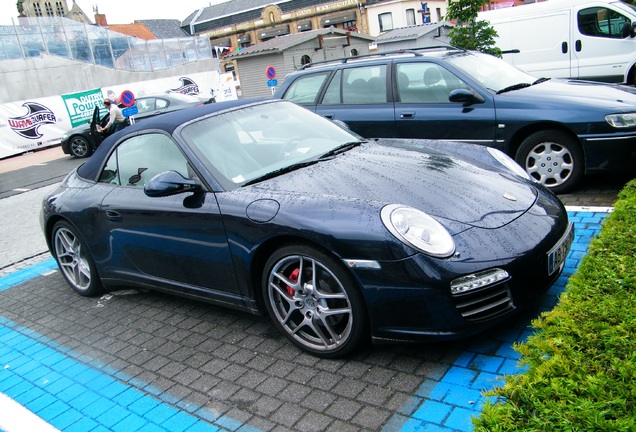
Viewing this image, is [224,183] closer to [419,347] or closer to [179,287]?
[179,287]

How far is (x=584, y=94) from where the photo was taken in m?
5.94

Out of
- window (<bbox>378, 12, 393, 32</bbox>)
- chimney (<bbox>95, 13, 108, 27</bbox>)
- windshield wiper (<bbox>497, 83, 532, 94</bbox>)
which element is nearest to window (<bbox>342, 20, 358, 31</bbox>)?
A: window (<bbox>378, 12, 393, 32</bbox>)

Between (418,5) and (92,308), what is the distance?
209 ft

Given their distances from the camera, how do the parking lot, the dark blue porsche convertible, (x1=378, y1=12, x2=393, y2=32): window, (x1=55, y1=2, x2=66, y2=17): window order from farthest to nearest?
(x1=55, y1=2, x2=66, y2=17): window
(x1=378, y1=12, x2=393, y2=32): window
the dark blue porsche convertible
the parking lot

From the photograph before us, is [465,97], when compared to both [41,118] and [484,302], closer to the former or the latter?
[484,302]

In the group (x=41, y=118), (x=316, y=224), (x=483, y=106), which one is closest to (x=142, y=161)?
(x=316, y=224)

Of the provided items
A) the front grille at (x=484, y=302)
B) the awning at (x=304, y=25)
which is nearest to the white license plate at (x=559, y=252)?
the front grille at (x=484, y=302)

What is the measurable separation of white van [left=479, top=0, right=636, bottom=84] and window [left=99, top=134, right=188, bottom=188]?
37.1 feet

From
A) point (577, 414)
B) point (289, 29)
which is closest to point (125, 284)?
point (577, 414)

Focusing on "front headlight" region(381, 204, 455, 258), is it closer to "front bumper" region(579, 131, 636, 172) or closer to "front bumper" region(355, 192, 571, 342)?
"front bumper" region(355, 192, 571, 342)

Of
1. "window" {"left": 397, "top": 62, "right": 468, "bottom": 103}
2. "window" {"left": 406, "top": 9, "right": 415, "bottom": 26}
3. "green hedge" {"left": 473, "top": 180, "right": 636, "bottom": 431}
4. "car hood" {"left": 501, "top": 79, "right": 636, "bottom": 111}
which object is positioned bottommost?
"green hedge" {"left": 473, "top": 180, "right": 636, "bottom": 431}

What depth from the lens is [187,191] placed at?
3.81 meters

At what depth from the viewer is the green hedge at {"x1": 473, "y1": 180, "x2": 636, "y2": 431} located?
2090 millimetres

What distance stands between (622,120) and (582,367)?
12.9 feet
